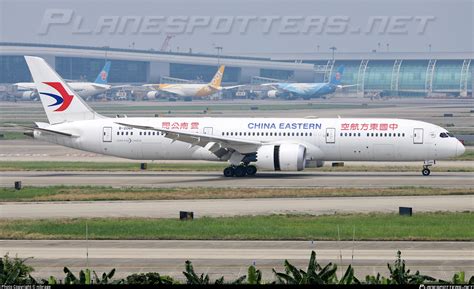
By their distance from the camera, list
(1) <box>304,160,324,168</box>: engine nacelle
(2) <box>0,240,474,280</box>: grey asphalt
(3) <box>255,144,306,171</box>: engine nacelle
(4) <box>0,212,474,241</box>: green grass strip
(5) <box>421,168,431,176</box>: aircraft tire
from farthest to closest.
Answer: (1) <box>304,160,324,168</box>: engine nacelle → (5) <box>421,168,431,176</box>: aircraft tire → (3) <box>255,144,306,171</box>: engine nacelle → (4) <box>0,212,474,241</box>: green grass strip → (2) <box>0,240,474,280</box>: grey asphalt

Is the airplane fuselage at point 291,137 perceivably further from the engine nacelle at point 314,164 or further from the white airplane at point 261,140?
the engine nacelle at point 314,164

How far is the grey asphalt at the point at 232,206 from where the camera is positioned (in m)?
51.1

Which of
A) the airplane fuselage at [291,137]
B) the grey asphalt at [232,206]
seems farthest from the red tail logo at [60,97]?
the grey asphalt at [232,206]

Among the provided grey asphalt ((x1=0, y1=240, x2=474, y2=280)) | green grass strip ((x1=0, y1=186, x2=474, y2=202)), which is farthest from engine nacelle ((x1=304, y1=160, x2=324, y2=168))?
grey asphalt ((x1=0, y1=240, x2=474, y2=280))

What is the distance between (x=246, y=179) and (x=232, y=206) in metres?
15.7

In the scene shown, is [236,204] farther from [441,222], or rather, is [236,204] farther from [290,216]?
[441,222]

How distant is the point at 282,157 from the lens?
69062 millimetres

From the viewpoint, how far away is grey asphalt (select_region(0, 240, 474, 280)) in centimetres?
3534

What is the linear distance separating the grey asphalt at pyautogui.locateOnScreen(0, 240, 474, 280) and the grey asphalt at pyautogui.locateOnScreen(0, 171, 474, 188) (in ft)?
76.8

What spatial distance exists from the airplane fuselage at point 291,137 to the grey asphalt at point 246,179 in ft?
4.95

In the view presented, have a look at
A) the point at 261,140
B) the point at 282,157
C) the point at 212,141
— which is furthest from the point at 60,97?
the point at 282,157

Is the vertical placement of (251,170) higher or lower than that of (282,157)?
lower

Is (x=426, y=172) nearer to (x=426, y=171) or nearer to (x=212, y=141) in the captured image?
(x=426, y=171)

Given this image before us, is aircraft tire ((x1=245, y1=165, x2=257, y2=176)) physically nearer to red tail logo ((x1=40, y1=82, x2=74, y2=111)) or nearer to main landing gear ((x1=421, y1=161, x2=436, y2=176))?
main landing gear ((x1=421, y1=161, x2=436, y2=176))
